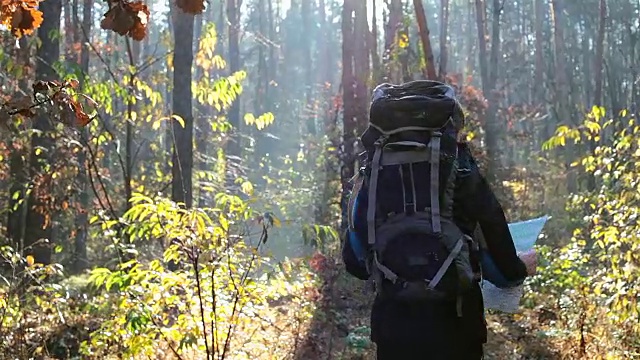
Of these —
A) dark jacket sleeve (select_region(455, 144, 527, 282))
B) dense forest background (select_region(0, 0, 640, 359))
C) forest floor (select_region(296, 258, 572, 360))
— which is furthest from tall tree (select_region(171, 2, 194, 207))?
dark jacket sleeve (select_region(455, 144, 527, 282))

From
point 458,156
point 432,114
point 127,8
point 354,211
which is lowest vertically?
point 354,211

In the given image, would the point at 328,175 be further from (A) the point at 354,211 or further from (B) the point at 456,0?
(B) the point at 456,0

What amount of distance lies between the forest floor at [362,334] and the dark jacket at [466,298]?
3195 millimetres

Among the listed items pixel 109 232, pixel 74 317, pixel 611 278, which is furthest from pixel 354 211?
pixel 74 317

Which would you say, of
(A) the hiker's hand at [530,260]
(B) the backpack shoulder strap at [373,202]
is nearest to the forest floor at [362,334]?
(A) the hiker's hand at [530,260]

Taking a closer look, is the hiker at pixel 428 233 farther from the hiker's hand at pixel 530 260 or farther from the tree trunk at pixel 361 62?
the tree trunk at pixel 361 62

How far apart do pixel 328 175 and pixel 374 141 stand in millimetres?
10764

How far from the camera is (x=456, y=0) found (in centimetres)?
5603

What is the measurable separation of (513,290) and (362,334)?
417cm

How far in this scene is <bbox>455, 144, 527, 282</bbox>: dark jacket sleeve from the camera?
231cm

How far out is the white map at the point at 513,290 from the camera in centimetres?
248

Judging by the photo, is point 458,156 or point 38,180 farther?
point 38,180

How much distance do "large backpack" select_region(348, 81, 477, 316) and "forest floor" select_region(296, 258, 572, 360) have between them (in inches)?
130

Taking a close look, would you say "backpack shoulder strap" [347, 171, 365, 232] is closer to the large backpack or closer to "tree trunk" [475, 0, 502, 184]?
the large backpack
